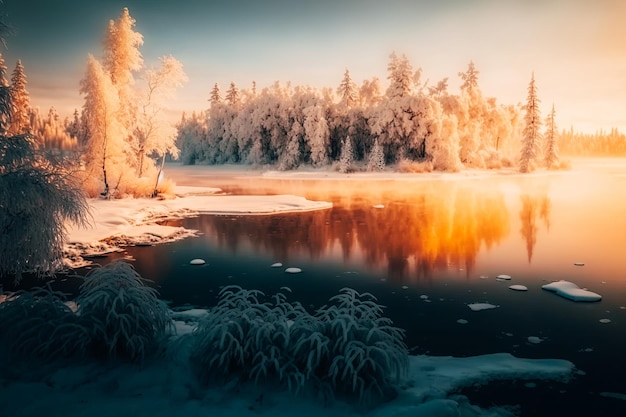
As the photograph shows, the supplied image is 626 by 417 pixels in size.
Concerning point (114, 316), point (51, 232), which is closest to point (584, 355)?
point (114, 316)

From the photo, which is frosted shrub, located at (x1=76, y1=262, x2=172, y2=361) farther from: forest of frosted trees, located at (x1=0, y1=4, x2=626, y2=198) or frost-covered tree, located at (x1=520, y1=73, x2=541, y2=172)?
frost-covered tree, located at (x1=520, y1=73, x2=541, y2=172)

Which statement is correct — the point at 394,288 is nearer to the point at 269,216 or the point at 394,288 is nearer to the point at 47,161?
the point at 47,161

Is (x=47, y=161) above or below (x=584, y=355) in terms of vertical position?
above

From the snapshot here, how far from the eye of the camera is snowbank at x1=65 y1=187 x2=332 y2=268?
43.7 feet

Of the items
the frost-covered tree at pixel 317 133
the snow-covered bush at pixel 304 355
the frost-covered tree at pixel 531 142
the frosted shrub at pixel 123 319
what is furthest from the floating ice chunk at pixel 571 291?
the frost-covered tree at pixel 531 142

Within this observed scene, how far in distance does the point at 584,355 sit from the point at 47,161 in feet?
28.1

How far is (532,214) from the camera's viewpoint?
2022cm

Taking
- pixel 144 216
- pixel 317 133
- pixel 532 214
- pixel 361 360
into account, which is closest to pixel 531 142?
pixel 317 133

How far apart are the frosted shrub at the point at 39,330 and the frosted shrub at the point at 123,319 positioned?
20 centimetres

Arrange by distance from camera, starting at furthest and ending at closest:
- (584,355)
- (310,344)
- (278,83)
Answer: (278,83) → (584,355) → (310,344)

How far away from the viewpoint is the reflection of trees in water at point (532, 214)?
1445 cm

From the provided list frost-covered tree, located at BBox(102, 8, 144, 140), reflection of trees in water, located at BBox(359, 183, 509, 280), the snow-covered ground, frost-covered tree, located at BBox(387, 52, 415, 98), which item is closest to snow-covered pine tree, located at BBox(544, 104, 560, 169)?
frost-covered tree, located at BBox(387, 52, 415, 98)

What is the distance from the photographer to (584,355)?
6.18 meters

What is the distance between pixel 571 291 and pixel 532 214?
489 inches
